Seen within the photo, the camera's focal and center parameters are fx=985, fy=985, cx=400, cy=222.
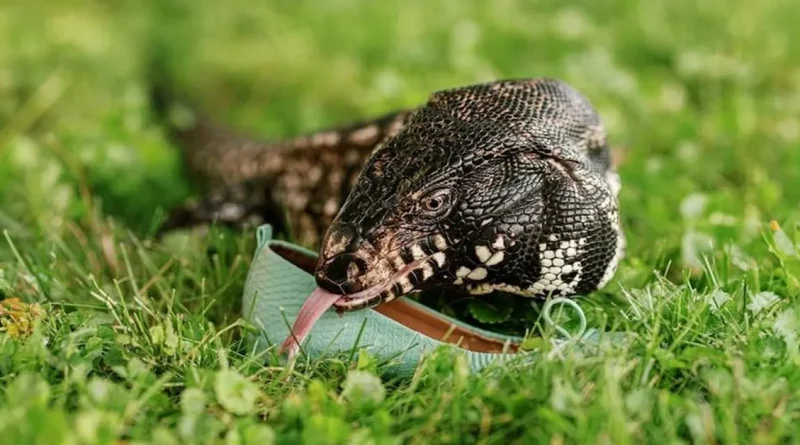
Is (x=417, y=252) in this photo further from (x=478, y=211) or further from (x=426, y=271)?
(x=478, y=211)

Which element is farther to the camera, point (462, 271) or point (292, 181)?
point (292, 181)

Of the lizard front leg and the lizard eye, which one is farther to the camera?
the lizard front leg

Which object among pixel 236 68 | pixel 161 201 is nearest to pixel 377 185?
pixel 161 201

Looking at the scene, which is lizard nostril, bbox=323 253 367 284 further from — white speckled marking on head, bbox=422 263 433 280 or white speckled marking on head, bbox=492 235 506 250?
white speckled marking on head, bbox=492 235 506 250

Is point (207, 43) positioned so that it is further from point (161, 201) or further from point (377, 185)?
point (377, 185)

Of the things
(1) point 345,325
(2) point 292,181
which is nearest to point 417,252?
(1) point 345,325

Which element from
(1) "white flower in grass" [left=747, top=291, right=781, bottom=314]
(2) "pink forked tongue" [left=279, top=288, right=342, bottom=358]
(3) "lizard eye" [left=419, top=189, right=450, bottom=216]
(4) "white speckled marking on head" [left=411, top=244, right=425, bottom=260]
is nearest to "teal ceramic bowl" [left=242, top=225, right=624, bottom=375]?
(2) "pink forked tongue" [left=279, top=288, right=342, bottom=358]
